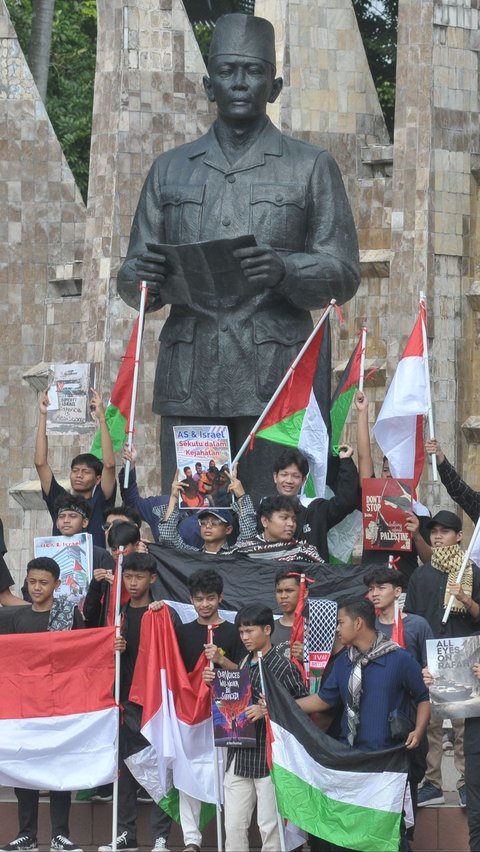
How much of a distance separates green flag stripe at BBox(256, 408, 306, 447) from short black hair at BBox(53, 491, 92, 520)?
1257 millimetres

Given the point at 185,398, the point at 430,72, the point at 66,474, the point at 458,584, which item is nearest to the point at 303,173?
the point at 185,398

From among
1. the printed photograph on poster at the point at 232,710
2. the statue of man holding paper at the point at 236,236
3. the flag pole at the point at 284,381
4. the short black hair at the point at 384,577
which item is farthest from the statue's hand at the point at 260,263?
the printed photograph on poster at the point at 232,710

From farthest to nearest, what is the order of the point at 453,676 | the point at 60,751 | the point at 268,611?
the point at 60,751
the point at 268,611
the point at 453,676

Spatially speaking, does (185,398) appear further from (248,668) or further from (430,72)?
(430,72)

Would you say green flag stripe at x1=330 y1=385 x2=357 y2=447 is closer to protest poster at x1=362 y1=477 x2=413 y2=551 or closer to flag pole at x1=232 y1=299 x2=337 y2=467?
flag pole at x1=232 y1=299 x2=337 y2=467

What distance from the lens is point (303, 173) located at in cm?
1447

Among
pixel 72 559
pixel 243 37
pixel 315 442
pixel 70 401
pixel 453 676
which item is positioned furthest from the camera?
pixel 70 401

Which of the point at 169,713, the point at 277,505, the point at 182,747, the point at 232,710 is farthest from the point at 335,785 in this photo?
the point at 277,505

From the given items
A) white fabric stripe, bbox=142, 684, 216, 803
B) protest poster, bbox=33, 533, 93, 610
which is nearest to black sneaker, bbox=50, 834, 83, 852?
white fabric stripe, bbox=142, 684, 216, 803

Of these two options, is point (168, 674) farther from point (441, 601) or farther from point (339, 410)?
point (339, 410)

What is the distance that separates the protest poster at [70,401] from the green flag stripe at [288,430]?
139 cm

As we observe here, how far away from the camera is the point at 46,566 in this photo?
13.3m

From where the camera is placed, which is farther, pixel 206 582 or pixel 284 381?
pixel 284 381

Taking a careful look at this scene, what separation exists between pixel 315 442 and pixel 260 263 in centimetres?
129
